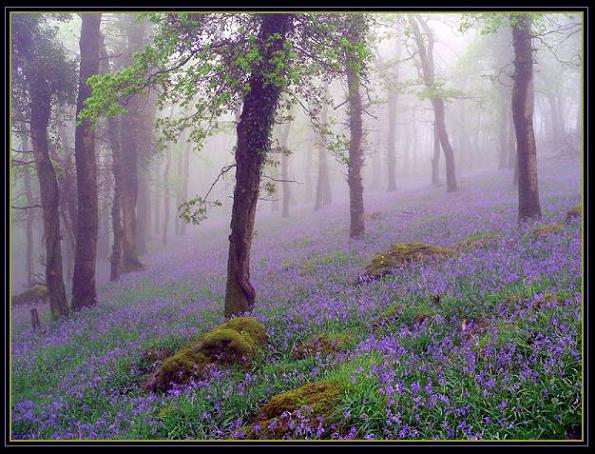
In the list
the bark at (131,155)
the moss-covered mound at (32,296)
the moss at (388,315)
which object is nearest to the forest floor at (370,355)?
the moss at (388,315)

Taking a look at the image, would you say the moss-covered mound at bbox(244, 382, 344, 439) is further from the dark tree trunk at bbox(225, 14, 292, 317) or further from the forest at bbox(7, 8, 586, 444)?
the dark tree trunk at bbox(225, 14, 292, 317)

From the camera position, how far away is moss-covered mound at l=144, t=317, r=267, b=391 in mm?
7055

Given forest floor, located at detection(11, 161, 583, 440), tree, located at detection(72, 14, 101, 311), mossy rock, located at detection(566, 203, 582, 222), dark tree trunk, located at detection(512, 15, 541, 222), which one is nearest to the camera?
forest floor, located at detection(11, 161, 583, 440)

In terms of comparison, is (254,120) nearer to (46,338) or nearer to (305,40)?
(305,40)

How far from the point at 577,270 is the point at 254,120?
22.8ft

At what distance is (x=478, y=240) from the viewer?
12070 mm

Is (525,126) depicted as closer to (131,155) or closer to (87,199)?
(87,199)

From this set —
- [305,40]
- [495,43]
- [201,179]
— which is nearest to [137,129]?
[305,40]

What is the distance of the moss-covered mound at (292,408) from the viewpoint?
5.03 m

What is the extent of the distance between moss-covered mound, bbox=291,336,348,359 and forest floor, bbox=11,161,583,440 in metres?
0.03

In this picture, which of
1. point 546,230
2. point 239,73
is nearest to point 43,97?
point 239,73

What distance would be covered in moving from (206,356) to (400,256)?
19.6 ft

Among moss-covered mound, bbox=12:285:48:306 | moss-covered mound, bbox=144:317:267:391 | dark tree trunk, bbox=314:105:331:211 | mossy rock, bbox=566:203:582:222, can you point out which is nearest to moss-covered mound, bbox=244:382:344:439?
moss-covered mound, bbox=144:317:267:391

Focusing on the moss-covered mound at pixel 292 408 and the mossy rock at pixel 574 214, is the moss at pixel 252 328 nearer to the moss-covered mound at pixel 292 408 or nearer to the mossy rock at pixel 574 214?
the moss-covered mound at pixel 292 408
